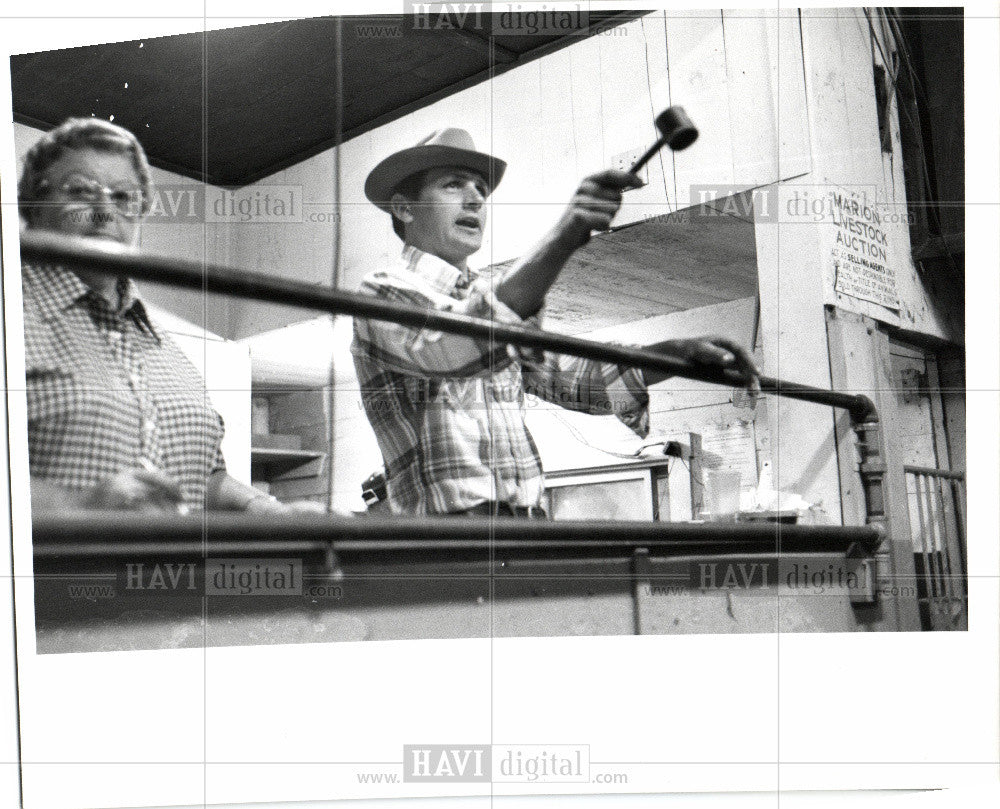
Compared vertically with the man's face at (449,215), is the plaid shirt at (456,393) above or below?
below

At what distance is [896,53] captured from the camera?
2.32 meters

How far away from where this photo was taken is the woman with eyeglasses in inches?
83.8

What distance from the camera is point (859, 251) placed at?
2295 millimetres

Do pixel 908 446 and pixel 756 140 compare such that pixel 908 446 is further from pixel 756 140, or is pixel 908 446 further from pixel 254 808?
pixel 254 808

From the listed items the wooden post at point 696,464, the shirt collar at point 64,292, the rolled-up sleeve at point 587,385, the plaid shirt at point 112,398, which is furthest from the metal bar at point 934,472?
the shirt collar at point 64,292

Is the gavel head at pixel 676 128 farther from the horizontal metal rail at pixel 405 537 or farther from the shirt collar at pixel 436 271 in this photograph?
the horizontal metal rail at pixel 405 537

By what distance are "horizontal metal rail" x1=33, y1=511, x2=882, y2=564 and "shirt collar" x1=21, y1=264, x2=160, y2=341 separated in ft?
1.33

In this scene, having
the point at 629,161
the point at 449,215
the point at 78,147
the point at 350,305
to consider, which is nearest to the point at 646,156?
the point at 629,161

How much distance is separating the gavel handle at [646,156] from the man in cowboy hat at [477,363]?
2 cm

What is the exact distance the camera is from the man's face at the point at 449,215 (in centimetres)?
221

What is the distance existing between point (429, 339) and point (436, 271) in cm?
14
